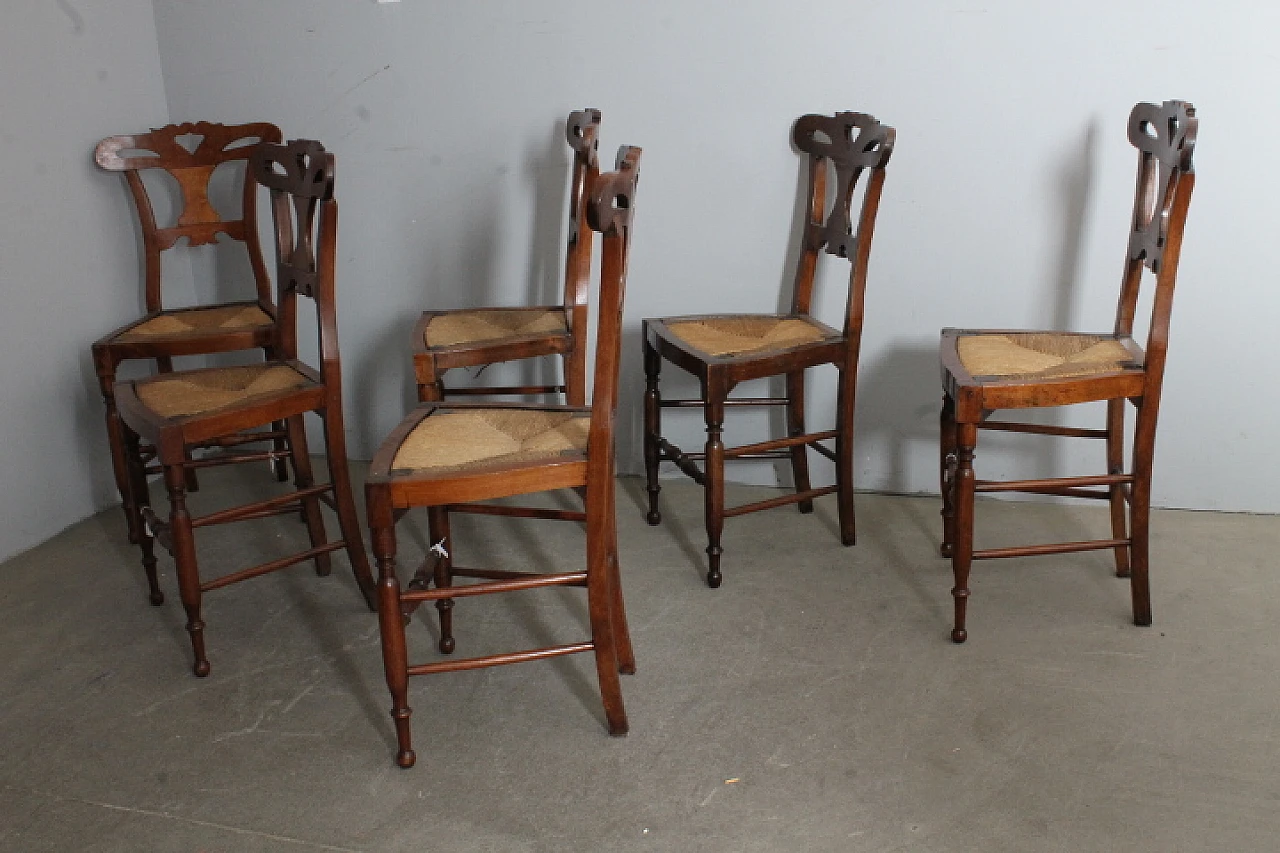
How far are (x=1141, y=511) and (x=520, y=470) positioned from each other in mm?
1393

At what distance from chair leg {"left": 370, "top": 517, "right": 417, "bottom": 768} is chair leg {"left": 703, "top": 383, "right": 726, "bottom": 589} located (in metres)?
0.92

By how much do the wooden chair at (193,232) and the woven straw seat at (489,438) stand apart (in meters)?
0.91

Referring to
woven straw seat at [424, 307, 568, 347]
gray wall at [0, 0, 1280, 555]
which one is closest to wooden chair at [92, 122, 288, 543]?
gray wall at [0, 0, 1280, 555]

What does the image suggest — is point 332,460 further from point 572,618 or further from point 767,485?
point 767,485

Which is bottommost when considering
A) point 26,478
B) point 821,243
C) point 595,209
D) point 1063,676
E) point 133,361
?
point 1063,676

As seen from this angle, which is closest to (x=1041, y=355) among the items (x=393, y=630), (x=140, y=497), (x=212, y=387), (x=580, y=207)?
(x=580, y=207)

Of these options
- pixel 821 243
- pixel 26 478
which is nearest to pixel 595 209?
pixel 821 243

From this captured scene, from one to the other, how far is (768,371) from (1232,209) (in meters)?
1.27

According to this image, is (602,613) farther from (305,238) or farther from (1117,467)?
(1117,467)

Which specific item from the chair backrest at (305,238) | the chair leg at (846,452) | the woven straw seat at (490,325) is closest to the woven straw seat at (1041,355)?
the chair leg at (846,452)

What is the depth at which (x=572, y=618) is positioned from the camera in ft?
8.91

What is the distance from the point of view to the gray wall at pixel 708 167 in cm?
298

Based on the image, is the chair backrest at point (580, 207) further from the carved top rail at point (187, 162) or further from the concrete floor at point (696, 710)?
the carved top rail at point (187, 162)

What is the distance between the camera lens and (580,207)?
302 centimetres
